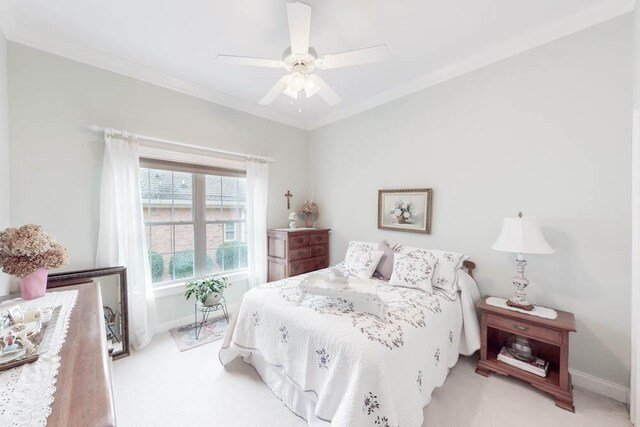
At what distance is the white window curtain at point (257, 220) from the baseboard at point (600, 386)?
128 inches

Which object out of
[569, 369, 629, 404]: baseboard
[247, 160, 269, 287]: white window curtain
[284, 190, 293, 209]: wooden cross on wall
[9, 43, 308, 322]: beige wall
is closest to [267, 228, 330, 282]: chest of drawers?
[247, 160, 269, 287]: white window curtain

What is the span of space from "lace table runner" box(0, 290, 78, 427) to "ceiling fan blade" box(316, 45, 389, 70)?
83.3 inches

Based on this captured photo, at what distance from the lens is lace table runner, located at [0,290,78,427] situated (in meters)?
0.65

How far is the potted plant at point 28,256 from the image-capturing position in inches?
58.0

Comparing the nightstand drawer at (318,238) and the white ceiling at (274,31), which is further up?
the white ceiling at (274,31)

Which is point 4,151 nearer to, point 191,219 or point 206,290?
point 191,219

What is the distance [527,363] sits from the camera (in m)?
1.98

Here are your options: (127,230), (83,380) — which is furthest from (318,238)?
(83,380)

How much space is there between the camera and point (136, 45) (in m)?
2.24

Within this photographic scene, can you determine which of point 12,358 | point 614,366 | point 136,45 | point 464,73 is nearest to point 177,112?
point 136,45

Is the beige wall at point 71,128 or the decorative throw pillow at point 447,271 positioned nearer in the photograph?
the beige wall at point 71,128

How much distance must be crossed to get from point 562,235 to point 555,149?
0.71 m

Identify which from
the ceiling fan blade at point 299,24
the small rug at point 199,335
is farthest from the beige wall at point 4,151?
the ceiling fan blade at point 299,24

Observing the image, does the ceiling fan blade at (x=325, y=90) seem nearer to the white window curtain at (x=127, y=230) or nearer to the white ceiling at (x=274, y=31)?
the white ceiling at (x=274, y=31)
